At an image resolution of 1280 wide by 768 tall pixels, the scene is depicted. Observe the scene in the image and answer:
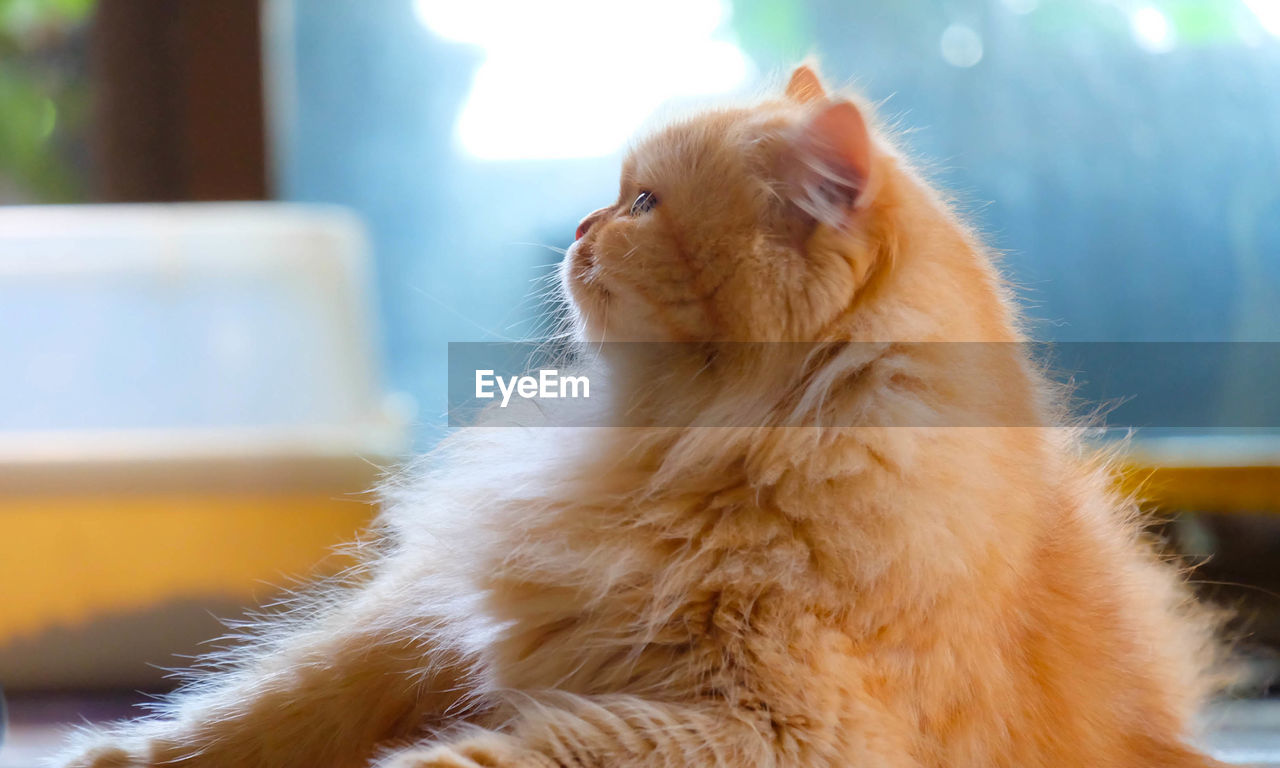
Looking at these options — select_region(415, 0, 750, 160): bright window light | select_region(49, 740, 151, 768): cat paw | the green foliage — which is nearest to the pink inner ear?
select_region(49, 740, 151, 768): cat paw

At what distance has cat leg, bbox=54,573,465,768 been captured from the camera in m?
1.08

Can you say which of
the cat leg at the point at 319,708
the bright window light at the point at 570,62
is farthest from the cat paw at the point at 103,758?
the bright window light at the point at 570,62

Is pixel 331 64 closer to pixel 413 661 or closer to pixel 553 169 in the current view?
pixel 553 169

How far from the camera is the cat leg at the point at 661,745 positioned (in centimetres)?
79

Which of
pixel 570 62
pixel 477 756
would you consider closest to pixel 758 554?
pixel 477 756

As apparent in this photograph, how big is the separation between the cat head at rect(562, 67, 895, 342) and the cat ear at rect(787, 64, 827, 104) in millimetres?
72

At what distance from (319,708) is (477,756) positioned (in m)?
0.36

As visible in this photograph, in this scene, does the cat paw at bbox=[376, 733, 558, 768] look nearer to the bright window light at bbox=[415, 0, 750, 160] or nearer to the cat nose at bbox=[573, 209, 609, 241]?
the cat nose at bbox=[573, 209, 609, 241]

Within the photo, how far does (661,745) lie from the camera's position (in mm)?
797

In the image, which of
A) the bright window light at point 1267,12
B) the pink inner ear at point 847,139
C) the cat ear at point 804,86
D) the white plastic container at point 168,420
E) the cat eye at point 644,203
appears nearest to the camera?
the pink inner ear at point 847,139

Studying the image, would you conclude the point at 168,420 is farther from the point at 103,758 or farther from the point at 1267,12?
the point at 1267,12

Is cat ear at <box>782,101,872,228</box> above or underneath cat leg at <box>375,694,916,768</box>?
above

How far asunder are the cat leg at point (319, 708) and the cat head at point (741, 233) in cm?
42

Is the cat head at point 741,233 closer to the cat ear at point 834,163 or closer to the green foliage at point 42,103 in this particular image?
the cat ear at point 834,163
